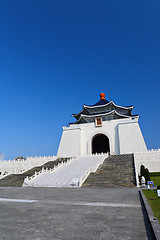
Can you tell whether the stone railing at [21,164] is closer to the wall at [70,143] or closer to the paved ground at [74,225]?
the wall at [70,143]

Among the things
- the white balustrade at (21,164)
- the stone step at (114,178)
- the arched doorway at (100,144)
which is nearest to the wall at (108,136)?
the arched doorway at (100,144)

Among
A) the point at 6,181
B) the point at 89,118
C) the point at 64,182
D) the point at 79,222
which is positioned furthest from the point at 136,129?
the point at 79,222

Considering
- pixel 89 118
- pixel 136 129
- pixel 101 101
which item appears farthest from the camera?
pixel 101 101

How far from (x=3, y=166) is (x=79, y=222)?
27.4 metres

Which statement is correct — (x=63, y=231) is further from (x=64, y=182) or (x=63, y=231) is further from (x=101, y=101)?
(x=101, y=101)

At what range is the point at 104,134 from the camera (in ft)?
97.9

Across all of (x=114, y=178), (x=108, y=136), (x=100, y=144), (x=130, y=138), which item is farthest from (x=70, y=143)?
(x=114, y=178)

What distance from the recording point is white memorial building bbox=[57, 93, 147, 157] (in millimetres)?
26645

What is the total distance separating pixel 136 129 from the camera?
27.0 meters

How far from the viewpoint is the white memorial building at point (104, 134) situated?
87.4 ft

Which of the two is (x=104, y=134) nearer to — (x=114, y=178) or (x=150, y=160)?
(x=150, y=160)

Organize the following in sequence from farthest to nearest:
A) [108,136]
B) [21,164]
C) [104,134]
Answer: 1. [104,134]
2. [108,136]
3. [21,164]

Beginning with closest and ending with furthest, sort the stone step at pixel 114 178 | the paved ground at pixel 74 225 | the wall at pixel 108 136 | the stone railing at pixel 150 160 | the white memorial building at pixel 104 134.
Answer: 1. the paved ground at pixel 74 225
2. the stone step at pixel 114 178
3. the stone railing at pixel 150 160
4. the wall at pixel 108 136
5. the white memorial building at pixel 104 134

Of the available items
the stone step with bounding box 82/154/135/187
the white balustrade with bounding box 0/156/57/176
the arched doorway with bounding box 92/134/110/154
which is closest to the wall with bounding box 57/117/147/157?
the arched doorway with bounding box 92/134/110/154
